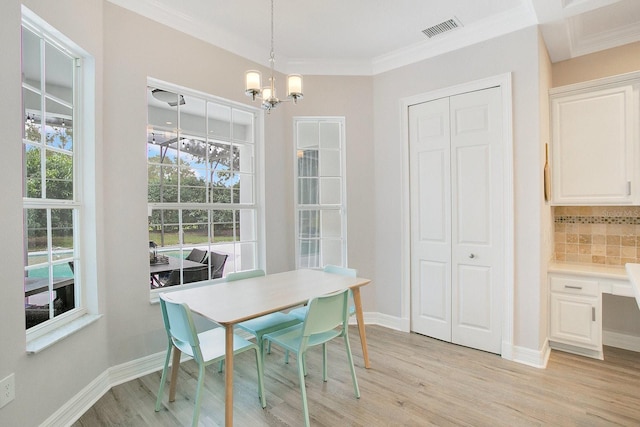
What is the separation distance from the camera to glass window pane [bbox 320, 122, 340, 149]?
12.9 feet

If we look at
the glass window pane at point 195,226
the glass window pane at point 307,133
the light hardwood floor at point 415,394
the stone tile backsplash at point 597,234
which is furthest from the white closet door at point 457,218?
the glass window pane at point 195,226

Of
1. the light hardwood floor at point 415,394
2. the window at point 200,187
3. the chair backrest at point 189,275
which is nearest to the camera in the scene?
the light hardwood floor at point 415,394

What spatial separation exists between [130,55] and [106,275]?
1.79 metres

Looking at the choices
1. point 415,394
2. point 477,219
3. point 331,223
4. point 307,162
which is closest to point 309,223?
point 331,223

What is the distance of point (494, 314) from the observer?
304 centimetres

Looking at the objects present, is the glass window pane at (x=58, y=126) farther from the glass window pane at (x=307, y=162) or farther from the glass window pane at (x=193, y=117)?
the glass window pane at (x=307, y=162)

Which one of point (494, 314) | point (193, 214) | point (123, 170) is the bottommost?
point (494, 314)

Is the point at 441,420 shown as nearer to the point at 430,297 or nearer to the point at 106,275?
the point at 430,297

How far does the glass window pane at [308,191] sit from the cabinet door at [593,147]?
2487 millimetres

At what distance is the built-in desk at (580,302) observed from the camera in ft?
9.14

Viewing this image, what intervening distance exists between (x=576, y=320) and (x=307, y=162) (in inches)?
124

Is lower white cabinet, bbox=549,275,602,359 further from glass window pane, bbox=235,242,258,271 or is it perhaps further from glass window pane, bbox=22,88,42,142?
glass window pane, bbox=22,88,42,142

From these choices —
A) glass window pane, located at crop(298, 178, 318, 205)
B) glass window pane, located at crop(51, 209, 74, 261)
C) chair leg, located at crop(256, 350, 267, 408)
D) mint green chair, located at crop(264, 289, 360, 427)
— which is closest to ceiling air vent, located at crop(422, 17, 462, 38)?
glass window pane, located at crop(298, 178, 318, 205)

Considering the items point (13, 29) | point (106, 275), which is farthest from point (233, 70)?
point (106, 275)
